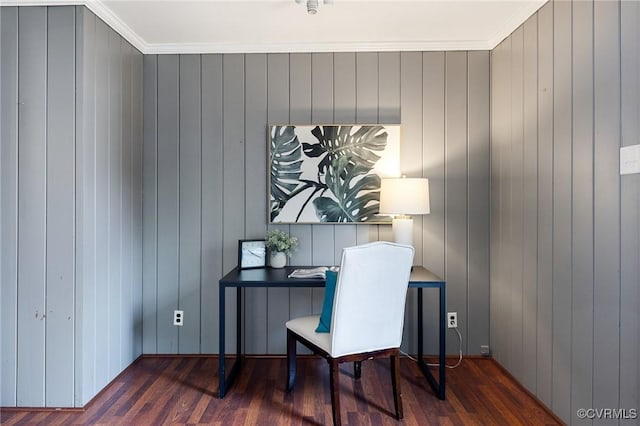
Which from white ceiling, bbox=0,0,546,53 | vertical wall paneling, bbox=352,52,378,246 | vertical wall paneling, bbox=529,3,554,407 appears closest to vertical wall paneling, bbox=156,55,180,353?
white ceiling, bbox=0,0,546,53

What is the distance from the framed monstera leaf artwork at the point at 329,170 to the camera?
277 centimetres

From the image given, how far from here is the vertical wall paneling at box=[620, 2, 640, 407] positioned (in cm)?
150

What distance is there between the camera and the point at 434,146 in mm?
2795

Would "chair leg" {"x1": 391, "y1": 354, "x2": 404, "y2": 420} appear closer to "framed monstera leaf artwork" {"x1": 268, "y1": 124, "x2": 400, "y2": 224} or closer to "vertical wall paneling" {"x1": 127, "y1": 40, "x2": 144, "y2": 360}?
"framed monstera leaf artwork" {"x1": 268, "y1": 124, "x2": 400, "y2": 224}

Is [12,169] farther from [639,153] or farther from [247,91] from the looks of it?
[639,153]

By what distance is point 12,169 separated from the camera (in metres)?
2.12

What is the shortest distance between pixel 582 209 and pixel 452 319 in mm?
1326

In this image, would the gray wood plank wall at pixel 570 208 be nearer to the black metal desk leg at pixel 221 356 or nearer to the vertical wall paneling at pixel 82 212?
the black metal desk leg at pixel 221 356

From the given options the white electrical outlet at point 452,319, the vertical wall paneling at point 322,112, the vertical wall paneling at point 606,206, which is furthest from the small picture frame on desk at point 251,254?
the vertical wall paneling at point 606,206

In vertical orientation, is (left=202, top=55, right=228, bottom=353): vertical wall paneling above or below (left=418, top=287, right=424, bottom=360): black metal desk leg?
above

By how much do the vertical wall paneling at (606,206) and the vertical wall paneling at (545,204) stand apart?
338mm

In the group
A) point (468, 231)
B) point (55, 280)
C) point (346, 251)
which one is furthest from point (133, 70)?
point (468, 231)

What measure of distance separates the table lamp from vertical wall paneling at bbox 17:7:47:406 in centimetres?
208

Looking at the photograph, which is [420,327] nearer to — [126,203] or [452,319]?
[452,319]
